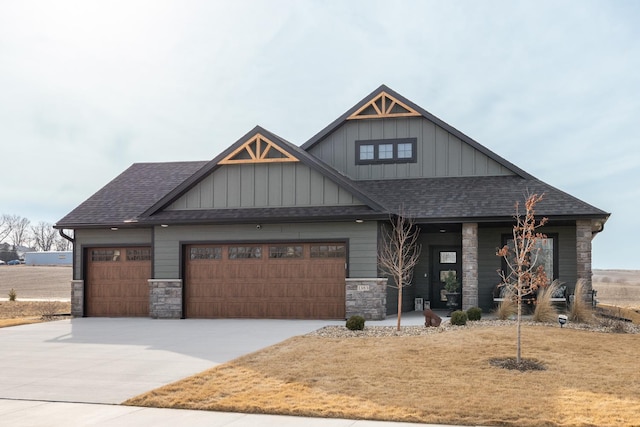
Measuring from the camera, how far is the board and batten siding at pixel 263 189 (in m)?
20.4

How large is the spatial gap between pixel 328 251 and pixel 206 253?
4014 mm

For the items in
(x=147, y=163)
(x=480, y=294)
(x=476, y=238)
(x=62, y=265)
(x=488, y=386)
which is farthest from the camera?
(x=62, y=265)

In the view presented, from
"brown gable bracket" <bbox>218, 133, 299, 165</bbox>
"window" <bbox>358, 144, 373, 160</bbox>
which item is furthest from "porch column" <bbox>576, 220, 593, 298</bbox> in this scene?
→ "brown gable bracket" <bbox>218, 133, 299, 165</bbox>

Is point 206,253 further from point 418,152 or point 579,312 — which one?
point 579,312

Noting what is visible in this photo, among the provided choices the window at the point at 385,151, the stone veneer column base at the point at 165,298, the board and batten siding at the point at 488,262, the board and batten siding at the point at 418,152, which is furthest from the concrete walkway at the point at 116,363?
the window at the point at 385,151

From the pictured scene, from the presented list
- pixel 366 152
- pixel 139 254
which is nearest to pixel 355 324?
pixel 139 254

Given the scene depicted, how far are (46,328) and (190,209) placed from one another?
550 cm

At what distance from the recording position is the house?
792 inches

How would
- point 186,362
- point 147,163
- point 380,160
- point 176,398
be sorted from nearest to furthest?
point 176,398 → point 186,362 → point 380,160 → point 147,163

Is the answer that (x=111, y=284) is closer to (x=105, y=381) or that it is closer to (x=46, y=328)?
(x=46, y=328)

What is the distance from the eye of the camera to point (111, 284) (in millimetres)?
23016

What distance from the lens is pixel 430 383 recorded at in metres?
10.1

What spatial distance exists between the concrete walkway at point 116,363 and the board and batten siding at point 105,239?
276 centimetres

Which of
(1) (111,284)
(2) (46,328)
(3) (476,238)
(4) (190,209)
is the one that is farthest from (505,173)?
(2) (46,328)
